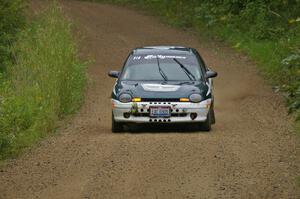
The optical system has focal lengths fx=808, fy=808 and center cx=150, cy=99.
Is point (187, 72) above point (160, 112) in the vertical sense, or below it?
above

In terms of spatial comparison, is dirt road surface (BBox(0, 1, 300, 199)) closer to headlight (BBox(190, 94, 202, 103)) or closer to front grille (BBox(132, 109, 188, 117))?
front grille (BBox(132, 109, 188, 117))

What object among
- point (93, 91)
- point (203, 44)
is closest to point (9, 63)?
point (93, 91)

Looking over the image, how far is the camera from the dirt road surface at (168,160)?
10703mm

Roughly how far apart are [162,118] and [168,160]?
2997 mm

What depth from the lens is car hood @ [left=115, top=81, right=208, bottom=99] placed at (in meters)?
15.7

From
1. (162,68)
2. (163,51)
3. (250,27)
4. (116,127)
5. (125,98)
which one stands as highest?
(163,51)

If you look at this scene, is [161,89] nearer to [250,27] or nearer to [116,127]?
[116,127]

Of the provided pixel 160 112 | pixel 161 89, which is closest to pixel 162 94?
pixel 161 89

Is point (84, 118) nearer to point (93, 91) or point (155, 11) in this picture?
point (93, 91)

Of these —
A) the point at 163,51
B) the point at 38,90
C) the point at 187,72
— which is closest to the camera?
the point at 187,72

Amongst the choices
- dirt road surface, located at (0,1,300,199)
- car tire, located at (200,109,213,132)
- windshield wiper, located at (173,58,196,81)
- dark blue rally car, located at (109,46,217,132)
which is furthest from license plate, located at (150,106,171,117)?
windshield wiper, located at (173,58,196,81)

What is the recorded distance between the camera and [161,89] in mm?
15844

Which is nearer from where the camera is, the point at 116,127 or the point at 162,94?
the point at 162,94

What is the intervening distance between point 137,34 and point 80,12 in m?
5.67
